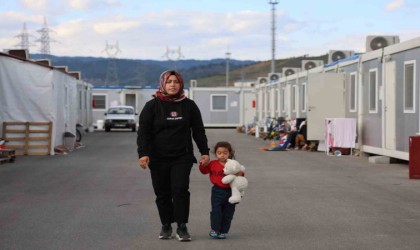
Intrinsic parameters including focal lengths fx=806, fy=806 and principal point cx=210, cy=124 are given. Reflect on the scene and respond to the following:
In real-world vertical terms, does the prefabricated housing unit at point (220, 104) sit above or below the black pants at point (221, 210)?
above

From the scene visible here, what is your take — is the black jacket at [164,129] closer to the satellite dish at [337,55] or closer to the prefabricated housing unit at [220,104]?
the satellite dish at [337,55]

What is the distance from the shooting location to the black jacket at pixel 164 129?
27.2 feet

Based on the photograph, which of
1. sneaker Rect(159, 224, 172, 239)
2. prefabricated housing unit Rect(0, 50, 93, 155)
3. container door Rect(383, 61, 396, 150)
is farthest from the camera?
prefabricated housing unit Rect(0, 50, 93, 155)

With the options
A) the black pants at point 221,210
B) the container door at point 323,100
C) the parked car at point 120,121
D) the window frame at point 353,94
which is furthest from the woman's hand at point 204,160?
the parked car at point 120,121

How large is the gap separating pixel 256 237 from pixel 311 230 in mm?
778

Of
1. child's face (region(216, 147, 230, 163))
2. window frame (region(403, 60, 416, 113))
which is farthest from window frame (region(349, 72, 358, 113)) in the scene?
child's face (region(216, 147, 230, 163))

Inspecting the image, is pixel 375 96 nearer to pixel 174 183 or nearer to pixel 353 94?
pixel 353 94

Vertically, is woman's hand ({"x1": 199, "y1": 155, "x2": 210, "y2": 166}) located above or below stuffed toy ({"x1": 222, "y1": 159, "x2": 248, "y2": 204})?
above

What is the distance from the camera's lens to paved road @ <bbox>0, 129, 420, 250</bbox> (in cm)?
837

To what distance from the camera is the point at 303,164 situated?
19.5 meters

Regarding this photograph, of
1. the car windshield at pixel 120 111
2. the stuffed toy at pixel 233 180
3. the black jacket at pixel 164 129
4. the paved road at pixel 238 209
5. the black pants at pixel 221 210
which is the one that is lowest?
the paved road at pixel 238 209

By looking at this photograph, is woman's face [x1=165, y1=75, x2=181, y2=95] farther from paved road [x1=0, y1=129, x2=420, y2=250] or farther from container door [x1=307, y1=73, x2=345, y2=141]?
container door [x1=307, y1=73, x2=345, y2=141]

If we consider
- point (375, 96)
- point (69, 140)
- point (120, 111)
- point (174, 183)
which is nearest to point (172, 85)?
point (174, 183)

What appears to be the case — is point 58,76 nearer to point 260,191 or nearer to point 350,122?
point 350,122
